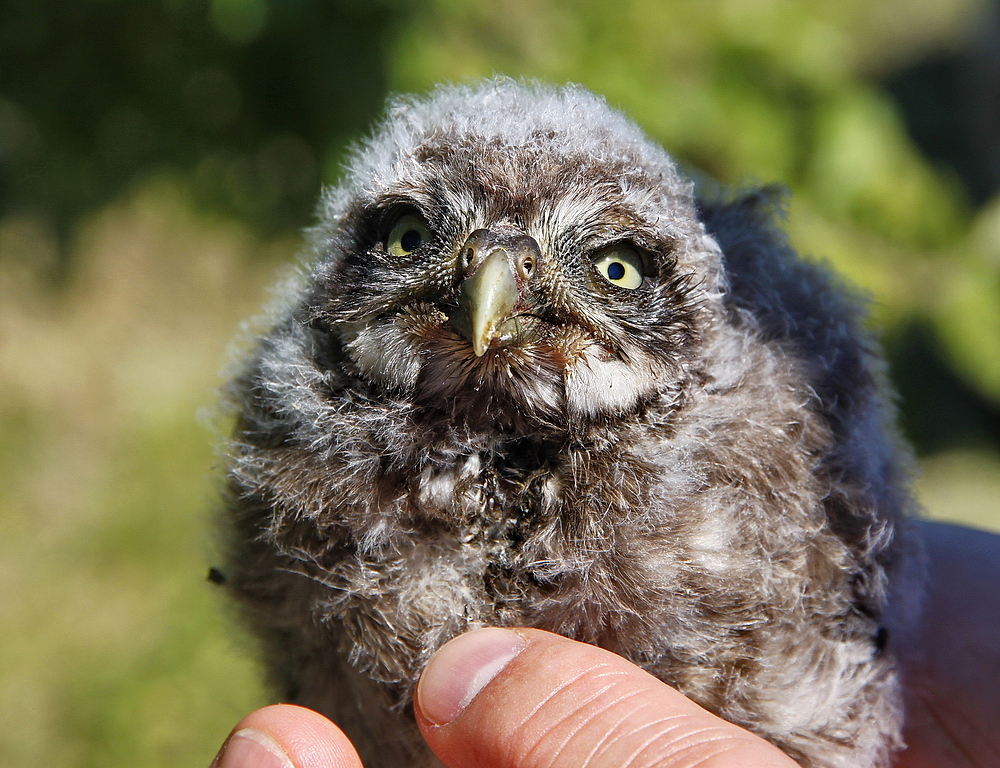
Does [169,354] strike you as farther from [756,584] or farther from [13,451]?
[756,584]

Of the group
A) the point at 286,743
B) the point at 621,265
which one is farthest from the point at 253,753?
the point at 621,265

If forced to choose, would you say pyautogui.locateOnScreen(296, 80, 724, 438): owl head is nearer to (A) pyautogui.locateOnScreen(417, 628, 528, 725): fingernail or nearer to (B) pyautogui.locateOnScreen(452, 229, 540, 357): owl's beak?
(B) pyautogui.locateOnScreen(452, 229, 540, 357): owl's beak

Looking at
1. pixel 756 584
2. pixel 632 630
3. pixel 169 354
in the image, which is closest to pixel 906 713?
pixel 756 584

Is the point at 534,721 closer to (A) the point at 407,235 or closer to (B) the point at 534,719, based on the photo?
(B) the point at 534,719

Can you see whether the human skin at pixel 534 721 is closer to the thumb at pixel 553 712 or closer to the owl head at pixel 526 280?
the thumb at pixel 553 712

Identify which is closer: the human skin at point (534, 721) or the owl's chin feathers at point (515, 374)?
the human skin at point (534, 721)

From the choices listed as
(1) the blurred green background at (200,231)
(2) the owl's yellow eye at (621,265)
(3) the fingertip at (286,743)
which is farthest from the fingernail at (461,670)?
(1) the blurred green background at (200,231)

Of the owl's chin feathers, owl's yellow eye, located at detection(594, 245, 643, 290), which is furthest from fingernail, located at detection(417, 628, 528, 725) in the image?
owl's yellow eye, located at detection(594, 245, 643, 290)
